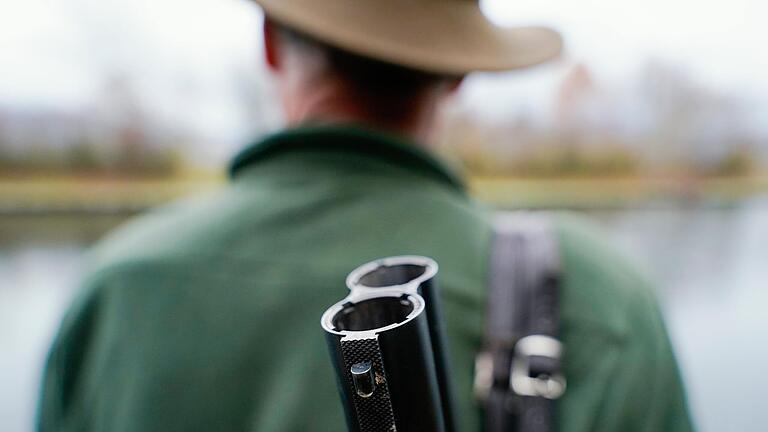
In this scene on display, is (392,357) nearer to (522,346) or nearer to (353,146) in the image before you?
(522,346)

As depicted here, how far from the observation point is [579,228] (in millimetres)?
1418

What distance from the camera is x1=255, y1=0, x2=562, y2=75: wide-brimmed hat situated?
1.21 meters

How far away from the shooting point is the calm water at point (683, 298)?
4.88 metres

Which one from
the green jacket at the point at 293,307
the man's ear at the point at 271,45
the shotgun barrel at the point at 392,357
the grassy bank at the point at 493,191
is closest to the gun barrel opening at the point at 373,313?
the shotgun barrel at the point at 392,357

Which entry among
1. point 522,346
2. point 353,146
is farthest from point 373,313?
point 353,146

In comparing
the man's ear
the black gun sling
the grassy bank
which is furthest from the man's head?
the grassy bank

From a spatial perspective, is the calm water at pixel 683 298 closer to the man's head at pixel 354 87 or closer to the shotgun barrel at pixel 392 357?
the man's head at pixel 354 87

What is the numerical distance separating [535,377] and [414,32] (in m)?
0.76

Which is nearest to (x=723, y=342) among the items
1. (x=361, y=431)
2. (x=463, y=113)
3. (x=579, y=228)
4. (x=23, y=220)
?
(x=579, y=228)

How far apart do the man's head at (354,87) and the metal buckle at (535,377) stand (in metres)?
0.56

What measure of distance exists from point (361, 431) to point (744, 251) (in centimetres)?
1208

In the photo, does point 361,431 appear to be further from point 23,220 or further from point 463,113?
point 463,113

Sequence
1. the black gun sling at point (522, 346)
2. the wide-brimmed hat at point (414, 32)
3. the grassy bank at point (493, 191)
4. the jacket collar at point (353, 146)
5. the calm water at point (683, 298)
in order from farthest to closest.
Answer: the grassy bank at point (493, 191), the calm water at point (683, 298), the jacket collar at point (353, 146), the wide-brimmed hat at point (414, 32), the black gun sling at point (522, 346)

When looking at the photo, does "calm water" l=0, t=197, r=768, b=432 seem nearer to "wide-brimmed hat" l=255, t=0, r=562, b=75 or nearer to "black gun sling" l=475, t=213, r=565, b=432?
"wide-brimmed hat" l=255, t=0, r=562, b=75
